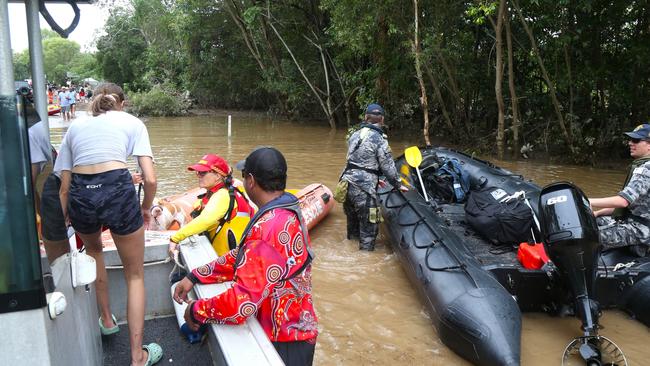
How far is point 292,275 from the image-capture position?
183 centimetres

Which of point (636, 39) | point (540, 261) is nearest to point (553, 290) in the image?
point (540, 261)

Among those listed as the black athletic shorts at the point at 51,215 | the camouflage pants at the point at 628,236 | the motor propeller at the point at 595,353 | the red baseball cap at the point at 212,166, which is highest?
the black athletic shorts at the point at 51,215

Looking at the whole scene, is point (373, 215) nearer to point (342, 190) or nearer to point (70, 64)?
point (342, 190)

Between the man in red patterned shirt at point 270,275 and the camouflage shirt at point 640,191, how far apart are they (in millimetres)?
3377

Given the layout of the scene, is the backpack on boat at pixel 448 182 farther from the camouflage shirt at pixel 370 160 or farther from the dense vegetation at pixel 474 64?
the dense vegetation at pixel 474 64

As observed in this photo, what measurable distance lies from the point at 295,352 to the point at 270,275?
1.34ft

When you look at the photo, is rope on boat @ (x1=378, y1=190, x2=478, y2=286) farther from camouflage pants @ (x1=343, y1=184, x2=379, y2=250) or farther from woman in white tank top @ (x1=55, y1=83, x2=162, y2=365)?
woman in white tank top @ (x1=55, y1=83, x2=162, y2=365)

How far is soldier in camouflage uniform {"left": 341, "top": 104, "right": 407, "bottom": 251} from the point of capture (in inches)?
225

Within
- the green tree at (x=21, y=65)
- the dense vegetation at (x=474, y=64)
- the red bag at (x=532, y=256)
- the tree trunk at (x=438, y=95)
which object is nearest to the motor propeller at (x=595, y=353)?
the red bag at (x=532, y=256)

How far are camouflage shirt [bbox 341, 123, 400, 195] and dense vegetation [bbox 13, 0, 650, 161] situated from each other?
166 inches

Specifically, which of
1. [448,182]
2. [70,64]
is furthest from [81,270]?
[70,64]

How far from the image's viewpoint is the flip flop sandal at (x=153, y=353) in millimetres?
2291

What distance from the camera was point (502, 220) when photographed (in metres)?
4.81

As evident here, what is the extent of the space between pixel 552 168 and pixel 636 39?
3.00 meters
